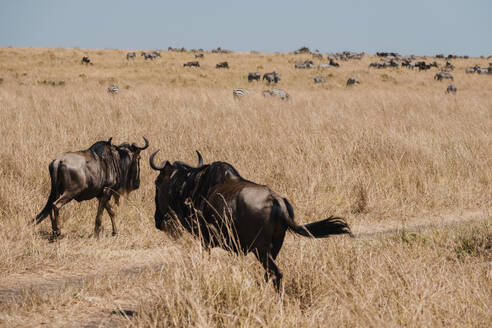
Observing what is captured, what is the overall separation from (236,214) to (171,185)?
0.98 m

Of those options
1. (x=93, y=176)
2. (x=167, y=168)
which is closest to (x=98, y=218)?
(x=93, y=176)

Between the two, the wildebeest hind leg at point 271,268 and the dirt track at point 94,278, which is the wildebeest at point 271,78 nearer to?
the dirt track at point 94,278

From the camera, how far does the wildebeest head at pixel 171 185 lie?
4281mm

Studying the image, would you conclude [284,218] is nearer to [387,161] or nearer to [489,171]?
[387,161]

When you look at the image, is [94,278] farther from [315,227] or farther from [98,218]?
[315,227]

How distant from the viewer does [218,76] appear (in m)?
32.2

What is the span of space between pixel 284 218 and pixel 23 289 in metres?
2.26

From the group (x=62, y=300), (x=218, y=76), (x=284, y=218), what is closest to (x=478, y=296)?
(x=284, y=218)

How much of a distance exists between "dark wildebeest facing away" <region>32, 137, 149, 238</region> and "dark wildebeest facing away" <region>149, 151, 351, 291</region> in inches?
67.4

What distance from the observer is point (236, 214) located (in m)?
3.56

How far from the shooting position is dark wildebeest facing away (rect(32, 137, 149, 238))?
556cm

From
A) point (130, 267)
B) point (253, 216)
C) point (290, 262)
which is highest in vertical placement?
point (253, 216)

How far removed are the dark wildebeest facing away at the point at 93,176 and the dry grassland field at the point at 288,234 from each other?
0.38 meters

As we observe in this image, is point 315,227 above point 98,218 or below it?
above
